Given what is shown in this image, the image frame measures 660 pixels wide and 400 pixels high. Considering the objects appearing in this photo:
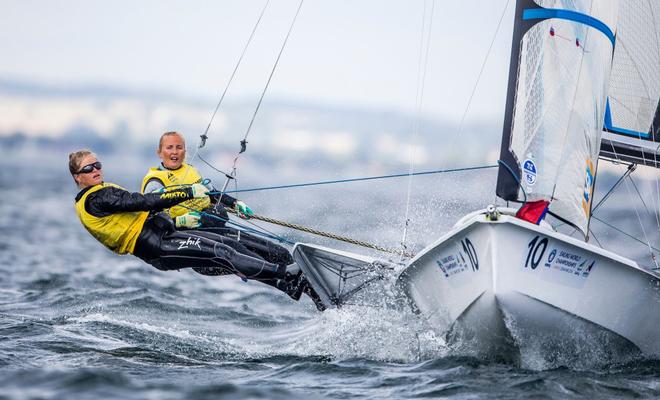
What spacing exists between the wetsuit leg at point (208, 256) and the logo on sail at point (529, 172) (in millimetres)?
1958

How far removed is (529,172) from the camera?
616 cm

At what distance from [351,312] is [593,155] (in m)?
2.15

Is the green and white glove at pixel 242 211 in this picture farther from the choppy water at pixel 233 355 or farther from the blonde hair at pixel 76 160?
the blonde hair at pixel 76 160

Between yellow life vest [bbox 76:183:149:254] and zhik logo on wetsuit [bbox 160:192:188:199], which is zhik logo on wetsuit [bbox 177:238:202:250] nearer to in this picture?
yellow life vest [bbox 76:183:149:254]

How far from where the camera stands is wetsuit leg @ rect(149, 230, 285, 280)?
686 centimetres

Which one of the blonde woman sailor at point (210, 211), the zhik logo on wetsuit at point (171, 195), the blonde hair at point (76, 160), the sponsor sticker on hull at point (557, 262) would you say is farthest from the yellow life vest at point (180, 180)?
the sponsor sticker on hull at point (557, 262)

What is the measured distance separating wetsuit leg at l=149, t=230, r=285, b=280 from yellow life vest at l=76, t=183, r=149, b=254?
22 cm

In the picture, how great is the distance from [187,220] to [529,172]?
2.57 metres

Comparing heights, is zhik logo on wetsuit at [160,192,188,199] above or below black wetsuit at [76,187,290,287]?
above

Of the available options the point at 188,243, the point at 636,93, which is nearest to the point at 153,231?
the point at 188,243

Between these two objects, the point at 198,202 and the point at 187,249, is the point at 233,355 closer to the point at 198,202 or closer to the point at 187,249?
the point at 187,249

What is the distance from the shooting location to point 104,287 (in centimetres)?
1052

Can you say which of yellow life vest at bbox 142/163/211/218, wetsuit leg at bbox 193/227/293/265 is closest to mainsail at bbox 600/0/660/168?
wetsuit leg at bbox 193/227/293/265

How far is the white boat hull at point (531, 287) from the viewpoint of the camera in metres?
5.66
